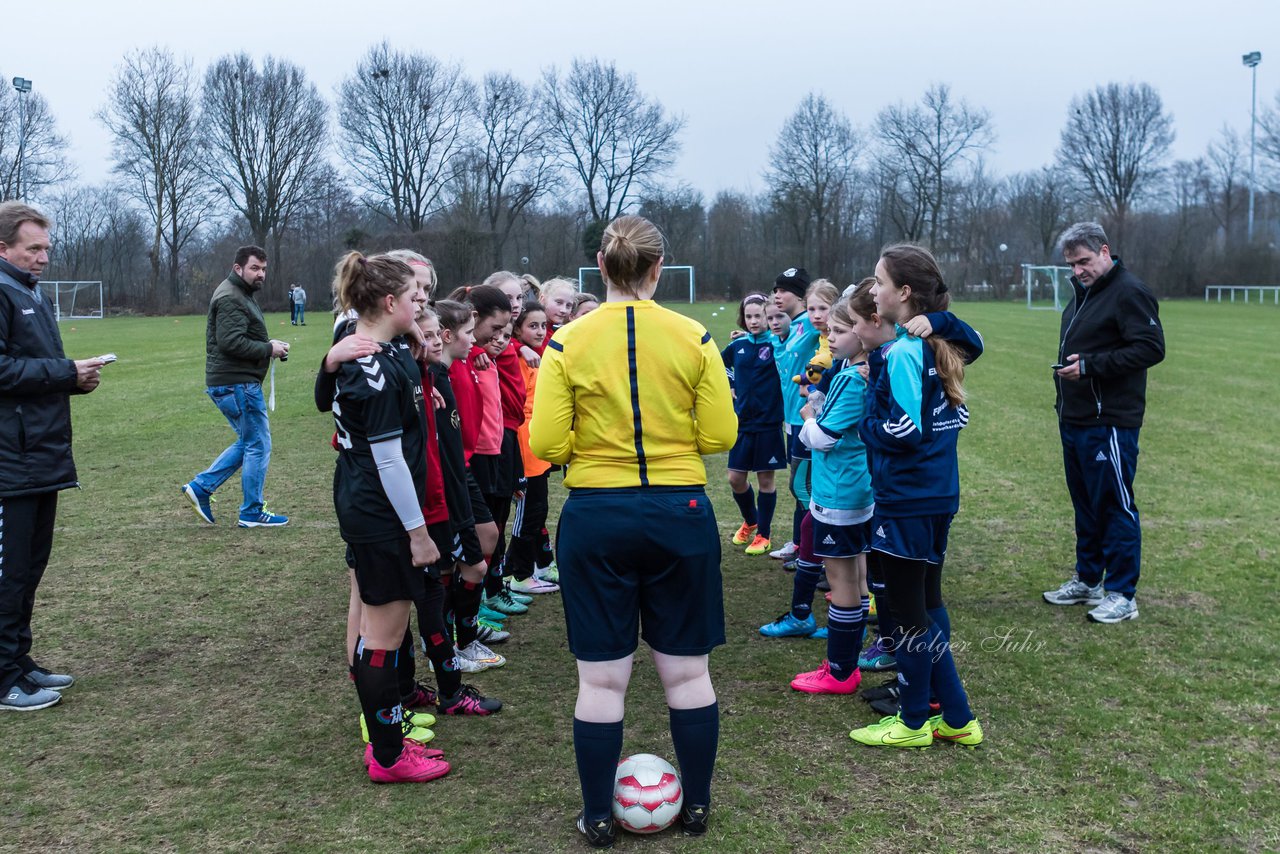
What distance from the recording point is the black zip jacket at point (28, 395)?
14.8ft

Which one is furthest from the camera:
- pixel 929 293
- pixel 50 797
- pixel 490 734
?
pixel 490 734

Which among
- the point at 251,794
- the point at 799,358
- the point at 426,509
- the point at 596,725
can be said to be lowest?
the point at 251,794

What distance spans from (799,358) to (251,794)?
13.7 ft

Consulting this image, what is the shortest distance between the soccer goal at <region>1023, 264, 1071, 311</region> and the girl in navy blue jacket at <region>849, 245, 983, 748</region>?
162ft

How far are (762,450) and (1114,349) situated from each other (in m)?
2.41

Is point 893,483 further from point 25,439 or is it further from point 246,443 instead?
point 246,443

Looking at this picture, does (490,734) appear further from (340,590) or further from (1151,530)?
(1151,530)

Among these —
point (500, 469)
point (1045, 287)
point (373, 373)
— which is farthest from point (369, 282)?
point (1045, 287)

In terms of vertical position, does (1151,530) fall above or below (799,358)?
below

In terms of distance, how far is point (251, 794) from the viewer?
12.1ft

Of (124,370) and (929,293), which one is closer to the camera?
(929,293)

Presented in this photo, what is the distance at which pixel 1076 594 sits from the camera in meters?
5.89

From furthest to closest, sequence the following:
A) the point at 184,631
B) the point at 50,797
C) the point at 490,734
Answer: the point at 184,631 → the point at 490,734 → the point at 50,797

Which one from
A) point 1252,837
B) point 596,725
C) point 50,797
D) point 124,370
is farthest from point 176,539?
point 124,370
